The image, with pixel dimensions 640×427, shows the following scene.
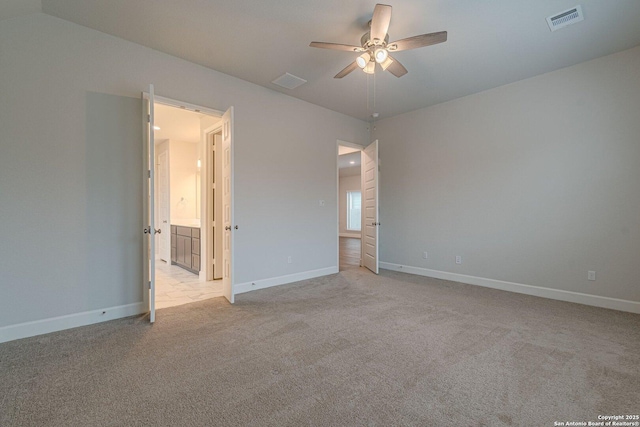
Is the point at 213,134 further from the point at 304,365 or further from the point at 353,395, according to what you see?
the point at 353,395

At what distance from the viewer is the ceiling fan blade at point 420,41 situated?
2.42 m

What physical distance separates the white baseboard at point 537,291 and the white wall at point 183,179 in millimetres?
5099

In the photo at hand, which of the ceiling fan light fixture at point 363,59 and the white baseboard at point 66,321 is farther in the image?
the ceiling fan light fixture at point 363,59

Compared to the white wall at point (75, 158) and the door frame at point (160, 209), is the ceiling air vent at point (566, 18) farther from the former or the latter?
the door frame at point (160, 209)

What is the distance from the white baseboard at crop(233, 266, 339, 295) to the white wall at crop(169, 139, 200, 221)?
3535 millimetres

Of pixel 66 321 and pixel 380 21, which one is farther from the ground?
pixel 380 21

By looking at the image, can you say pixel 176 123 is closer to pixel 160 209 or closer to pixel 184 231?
pixel 184 231

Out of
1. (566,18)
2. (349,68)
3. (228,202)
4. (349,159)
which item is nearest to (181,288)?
(228,202)

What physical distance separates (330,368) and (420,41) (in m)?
2.83

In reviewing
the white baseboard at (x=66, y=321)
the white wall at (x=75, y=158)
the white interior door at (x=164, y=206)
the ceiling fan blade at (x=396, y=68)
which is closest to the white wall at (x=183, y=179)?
the white interior door at (x=164, y=206)

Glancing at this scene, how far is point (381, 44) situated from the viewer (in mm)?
2662

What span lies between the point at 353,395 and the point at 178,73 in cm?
388

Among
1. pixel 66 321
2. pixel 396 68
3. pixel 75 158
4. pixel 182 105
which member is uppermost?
pixel 396 68

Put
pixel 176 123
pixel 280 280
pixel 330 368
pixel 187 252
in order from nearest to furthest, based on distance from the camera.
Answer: pixel 330 368 < pixel 280 280 < pixel 176 123 < pixel 187 252
